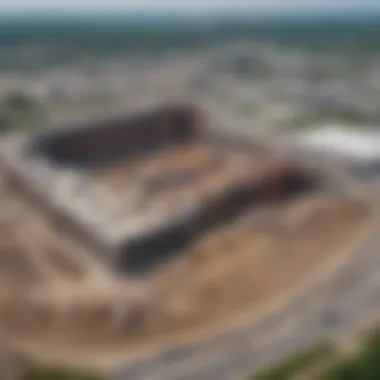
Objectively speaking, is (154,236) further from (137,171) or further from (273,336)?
(137,171)

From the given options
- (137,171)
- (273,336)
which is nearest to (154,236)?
(273,336)

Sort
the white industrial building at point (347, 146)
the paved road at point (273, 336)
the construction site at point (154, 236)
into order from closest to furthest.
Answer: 1. the paved road at point (273, 336)
2. the construction site at point (154, 236)
3. the white industrial building at point (347, 146)

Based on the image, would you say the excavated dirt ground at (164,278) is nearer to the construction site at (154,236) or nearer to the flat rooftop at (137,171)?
the construction site at (154,236)

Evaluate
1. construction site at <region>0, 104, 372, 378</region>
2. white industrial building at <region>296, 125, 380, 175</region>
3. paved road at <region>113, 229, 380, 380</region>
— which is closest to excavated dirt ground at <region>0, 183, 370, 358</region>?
construction site at <region>0, 104, 372, 378</region>

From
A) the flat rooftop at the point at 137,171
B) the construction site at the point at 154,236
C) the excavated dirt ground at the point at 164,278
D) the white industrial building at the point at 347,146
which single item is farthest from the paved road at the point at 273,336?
the white industrial building at the point at 347,146

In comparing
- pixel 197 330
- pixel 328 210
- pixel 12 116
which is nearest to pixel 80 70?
pixel 12 116

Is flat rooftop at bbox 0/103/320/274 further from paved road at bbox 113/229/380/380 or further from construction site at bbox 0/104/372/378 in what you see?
paved road at bbox 113/229/380/380
